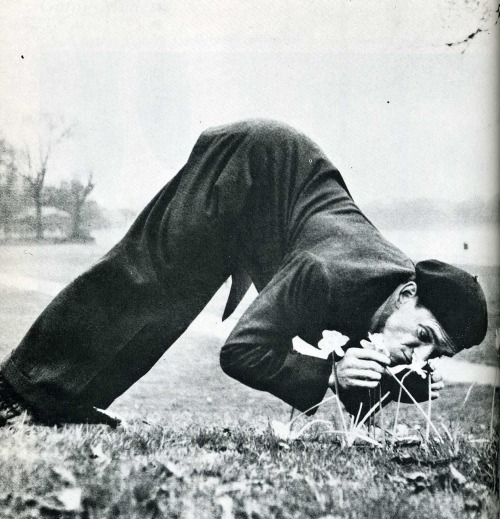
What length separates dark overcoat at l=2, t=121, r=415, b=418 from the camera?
150 inches

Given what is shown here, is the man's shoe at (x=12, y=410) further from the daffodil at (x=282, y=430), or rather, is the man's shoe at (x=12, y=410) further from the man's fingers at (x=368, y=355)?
the man's fingers at (x=368, y=355)

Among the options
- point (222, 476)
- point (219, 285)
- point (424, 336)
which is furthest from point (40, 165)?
point (424, 336)

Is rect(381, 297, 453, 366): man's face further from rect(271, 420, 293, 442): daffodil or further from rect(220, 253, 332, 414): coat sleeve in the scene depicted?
rect(271, 420, 293, 442): daffodil

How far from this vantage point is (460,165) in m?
4.09

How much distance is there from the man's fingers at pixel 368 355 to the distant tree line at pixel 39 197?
166 cm

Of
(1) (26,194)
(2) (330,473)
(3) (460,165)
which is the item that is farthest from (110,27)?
(2) (330,473)

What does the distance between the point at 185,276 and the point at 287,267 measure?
59cm

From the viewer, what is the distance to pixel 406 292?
3926 mm

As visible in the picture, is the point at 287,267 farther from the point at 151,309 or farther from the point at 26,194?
the point at 26,194

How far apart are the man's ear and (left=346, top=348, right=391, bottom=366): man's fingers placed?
320mm

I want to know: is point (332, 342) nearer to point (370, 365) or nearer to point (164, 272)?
point (370, 365)

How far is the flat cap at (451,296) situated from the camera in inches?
155

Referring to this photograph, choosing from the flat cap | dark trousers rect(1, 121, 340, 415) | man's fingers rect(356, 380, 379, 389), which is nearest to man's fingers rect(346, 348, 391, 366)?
man's fingers rect(356, 380, 379, 389)

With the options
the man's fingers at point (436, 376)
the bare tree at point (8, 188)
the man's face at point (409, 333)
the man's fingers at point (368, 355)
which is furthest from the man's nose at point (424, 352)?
the bare tree at point (8, 188)
